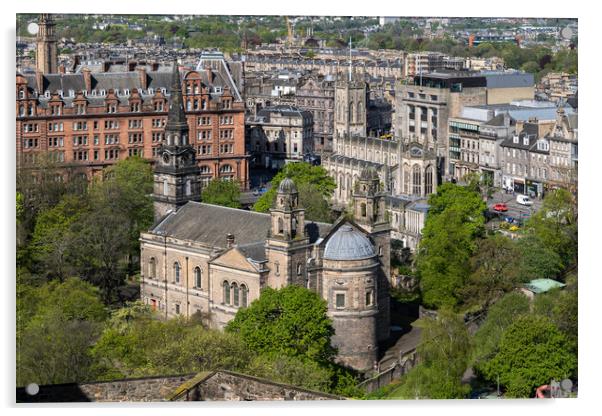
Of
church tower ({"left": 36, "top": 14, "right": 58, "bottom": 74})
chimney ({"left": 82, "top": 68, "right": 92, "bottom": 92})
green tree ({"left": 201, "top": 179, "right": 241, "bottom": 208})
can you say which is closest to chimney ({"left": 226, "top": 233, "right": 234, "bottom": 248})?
church tower ({"left": 36, "top": 14, "right": 58, "bottom": 74})

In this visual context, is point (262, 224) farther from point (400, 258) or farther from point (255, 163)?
point (255, 163)

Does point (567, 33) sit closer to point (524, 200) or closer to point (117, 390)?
point (117, 390)

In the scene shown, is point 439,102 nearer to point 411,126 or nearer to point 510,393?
point 411,126

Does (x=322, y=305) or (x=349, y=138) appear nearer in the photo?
(x=322, y=305)

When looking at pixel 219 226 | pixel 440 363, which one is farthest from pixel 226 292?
pixel 440 363

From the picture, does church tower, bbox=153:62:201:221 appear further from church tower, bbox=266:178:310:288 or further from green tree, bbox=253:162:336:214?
green tree, bbox=253:162:336:214

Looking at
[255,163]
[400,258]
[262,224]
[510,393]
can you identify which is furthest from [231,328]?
[255,163]

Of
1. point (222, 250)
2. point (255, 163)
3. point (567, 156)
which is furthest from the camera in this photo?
point (255, 163)

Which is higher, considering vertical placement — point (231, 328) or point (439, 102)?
point (439, 102)
